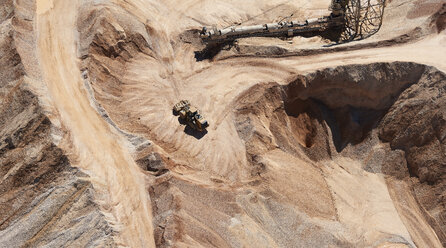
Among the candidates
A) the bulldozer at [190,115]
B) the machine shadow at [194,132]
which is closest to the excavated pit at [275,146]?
the machine shadow at [194,132]

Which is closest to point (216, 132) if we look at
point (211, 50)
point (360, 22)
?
point (211, 50)

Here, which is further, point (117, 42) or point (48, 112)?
point (117, 42)

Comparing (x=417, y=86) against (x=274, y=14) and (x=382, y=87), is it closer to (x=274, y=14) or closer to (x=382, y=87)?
(x=382, y=87)

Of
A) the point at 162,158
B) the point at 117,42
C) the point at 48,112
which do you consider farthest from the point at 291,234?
the point at 117,42

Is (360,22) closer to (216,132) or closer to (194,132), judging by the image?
(216,132)

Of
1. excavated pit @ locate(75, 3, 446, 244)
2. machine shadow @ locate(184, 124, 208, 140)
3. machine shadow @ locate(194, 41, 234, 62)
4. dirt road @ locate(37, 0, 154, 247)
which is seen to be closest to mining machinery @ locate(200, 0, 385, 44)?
machine shadow @ locate(194, 41, 234, 62)
